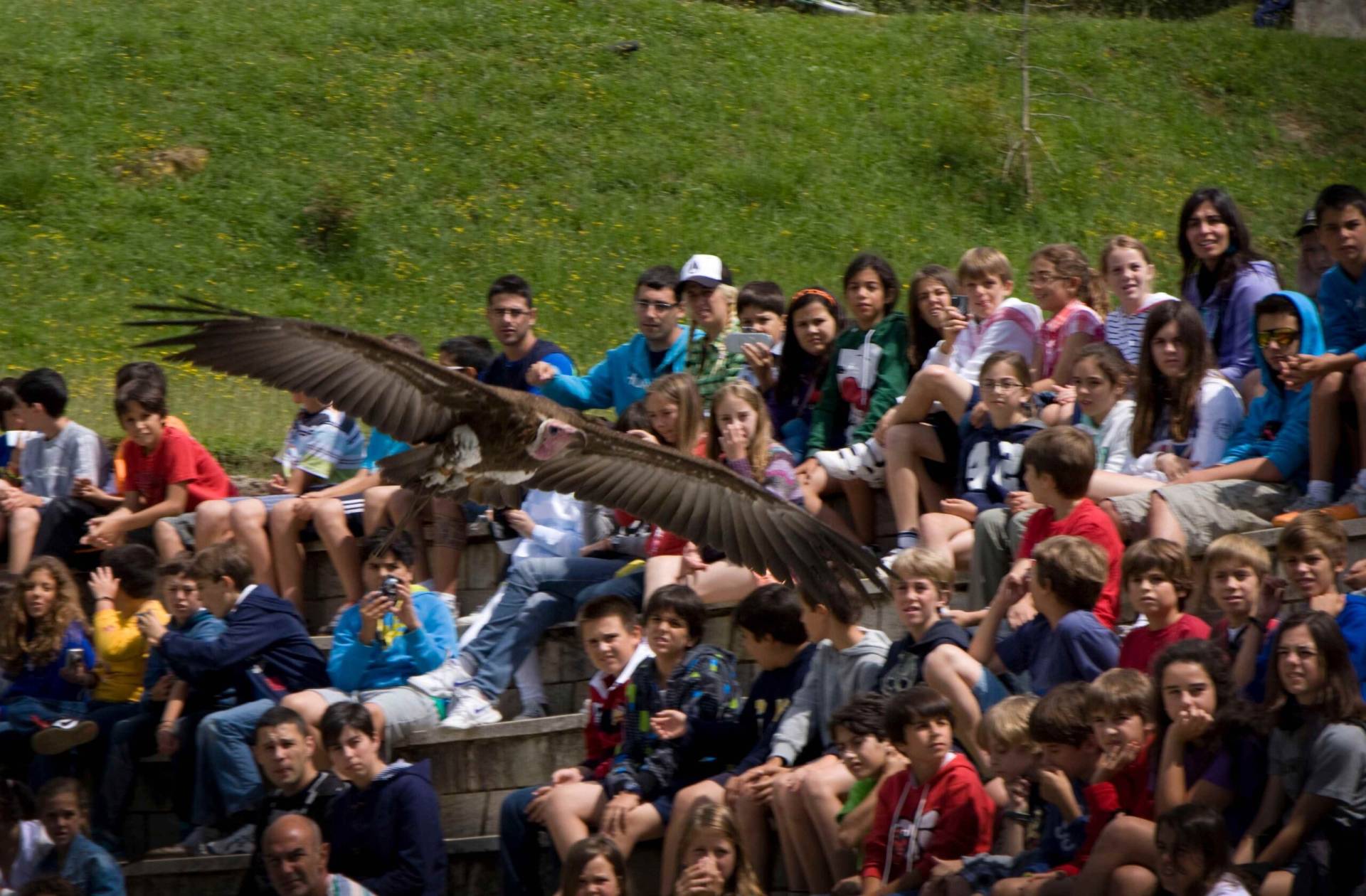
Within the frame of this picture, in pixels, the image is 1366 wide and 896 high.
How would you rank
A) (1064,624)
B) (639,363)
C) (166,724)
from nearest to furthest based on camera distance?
(1064,624) < (166,724) < (639,363)

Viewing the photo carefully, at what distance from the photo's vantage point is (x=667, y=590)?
709cm

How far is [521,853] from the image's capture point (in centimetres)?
717

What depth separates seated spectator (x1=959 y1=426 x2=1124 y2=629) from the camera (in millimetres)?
6508

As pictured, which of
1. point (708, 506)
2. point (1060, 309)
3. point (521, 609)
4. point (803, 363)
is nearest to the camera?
point (708, 506)

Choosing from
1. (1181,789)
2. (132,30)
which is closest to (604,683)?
(1181,789)

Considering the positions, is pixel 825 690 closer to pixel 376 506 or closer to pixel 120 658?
pixel 376 506

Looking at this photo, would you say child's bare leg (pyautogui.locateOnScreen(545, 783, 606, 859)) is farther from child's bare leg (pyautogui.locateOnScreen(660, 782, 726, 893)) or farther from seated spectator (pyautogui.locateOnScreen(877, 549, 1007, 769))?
seated spectator (pyautogui.locateOnScreen(877, 549, 1007, 769))

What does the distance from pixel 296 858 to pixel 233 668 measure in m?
1.50

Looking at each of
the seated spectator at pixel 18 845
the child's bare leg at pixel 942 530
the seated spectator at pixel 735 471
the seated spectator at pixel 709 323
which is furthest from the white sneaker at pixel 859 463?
the seated spectator at pixel 18 845

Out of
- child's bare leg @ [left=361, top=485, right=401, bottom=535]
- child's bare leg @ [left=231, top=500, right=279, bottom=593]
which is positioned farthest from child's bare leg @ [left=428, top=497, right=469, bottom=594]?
child's bare leg @ [left=231, top=500, right=279, bottom=593]

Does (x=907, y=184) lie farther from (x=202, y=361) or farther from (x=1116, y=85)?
(x=202, y=361)

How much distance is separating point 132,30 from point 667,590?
15.3m

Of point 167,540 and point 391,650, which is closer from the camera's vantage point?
point 391,650

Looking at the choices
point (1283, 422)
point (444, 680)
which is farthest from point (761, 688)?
point (1283, 422)
